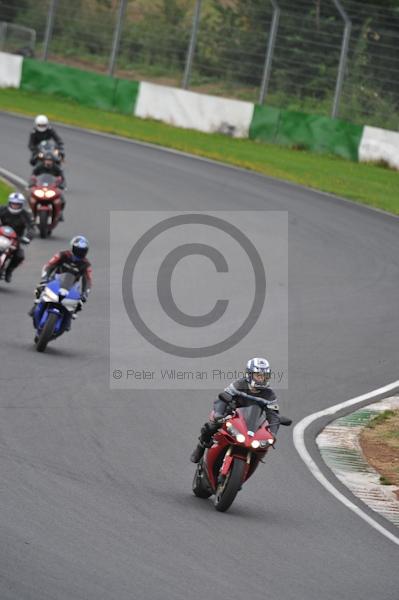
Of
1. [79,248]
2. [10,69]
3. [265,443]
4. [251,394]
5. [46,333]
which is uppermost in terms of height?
[10,69]

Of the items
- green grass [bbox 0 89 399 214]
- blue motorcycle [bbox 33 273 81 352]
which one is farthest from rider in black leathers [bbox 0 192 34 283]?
green grass [bbox 0 89 399 214]

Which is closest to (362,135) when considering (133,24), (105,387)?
(133,24)

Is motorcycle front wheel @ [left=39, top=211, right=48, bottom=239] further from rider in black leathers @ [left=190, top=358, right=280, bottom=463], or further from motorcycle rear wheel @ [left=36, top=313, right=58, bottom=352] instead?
rider in black leathers @ [left=190, top=358, right=280, bottom=463]

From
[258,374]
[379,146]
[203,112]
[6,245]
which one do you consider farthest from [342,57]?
[258,374]

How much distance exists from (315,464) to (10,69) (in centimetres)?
3421

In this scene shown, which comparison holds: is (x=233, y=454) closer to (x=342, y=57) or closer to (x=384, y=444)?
(x=384, y=444)

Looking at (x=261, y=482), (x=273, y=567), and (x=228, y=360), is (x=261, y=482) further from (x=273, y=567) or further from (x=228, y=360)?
(x=228, y=360)

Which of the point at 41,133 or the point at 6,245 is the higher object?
the point at 41,133

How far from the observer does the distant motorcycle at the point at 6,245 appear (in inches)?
795

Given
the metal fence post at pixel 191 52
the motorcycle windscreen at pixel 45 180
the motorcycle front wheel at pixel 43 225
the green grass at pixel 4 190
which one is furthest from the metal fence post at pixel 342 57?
the motorcycle front wheel at pixel 43 225

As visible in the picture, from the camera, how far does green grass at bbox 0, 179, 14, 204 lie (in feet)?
91.3

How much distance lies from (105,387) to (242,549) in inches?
229

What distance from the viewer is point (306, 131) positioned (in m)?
40.8

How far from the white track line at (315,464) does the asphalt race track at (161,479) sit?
0.12 meters
